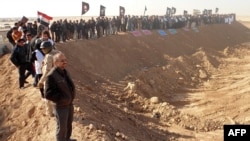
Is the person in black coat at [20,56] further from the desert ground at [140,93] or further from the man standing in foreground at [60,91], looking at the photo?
the man standing in foreground at [60,91]

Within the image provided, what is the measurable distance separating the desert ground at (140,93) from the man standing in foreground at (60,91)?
57.0 inches

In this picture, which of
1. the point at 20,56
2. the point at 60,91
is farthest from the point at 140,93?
the point at 60,91

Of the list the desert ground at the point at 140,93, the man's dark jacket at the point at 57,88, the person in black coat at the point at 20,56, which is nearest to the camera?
the man's dark jacket at the point at 57,88

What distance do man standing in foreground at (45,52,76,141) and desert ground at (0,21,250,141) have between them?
4.75 ft

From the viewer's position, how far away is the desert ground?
8305 millimetres

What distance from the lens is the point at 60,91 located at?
221 inches

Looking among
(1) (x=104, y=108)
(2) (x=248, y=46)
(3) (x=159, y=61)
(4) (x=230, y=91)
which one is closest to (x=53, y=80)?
(1) (x=104, y=108)

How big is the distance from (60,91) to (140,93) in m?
10.2

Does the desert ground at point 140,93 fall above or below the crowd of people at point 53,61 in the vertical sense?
below

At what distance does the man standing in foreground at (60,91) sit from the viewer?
18.4 feet

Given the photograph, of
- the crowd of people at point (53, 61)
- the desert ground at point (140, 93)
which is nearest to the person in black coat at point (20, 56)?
the crowd of people at point (53, 61)

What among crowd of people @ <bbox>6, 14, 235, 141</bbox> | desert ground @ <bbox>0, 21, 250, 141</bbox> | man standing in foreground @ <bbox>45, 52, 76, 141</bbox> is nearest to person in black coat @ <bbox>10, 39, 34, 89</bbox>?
crowd of people @ <bbox>6, 14, 235, 141</bbox>

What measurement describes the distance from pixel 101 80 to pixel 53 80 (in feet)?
34.5

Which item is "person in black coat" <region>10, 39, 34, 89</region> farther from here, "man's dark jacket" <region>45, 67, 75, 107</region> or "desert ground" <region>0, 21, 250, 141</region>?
"man's dark jacket" <region>45, 67, 75, 107</region>
